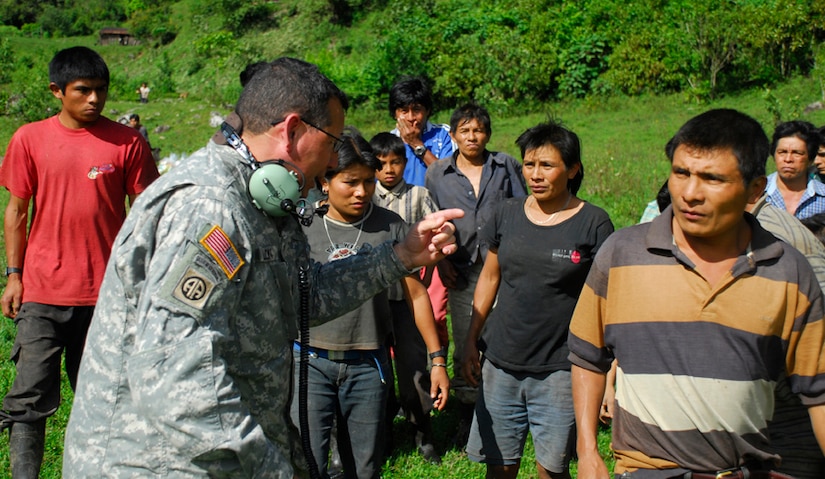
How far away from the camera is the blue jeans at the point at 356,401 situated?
4035 millimetres

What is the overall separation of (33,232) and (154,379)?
298 centimetres

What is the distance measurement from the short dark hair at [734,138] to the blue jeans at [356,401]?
2118 millimetres

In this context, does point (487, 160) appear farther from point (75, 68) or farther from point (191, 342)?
point (191, 342)

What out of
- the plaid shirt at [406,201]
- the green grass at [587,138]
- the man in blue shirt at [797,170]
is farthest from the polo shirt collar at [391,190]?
the man in blue shirt at [797,170]

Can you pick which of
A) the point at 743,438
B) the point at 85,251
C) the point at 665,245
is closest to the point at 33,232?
the point at 85,251

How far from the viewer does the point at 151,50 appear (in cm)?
5431

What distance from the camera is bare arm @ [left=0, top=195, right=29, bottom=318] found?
454 cm

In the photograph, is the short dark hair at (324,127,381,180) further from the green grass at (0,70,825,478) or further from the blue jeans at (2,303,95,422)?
the green grass at (0,70,825,478)

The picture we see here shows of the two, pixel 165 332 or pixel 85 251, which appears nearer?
pixel 165 332

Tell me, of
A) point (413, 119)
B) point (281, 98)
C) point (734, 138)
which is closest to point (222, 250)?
point (281, 98)

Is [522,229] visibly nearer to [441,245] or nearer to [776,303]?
[441,245]

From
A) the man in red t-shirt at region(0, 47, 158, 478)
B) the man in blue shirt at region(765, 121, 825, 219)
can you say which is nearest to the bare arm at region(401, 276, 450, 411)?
the man in red t-shirt at region(0, 47, 158, 478)

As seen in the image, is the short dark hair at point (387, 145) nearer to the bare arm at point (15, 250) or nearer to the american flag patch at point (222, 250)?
the bare arm at point (15, 250)

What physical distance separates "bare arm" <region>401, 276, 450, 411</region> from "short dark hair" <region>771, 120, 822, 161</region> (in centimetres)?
315
